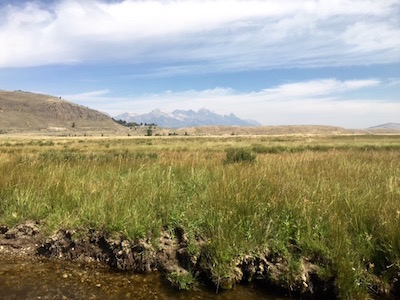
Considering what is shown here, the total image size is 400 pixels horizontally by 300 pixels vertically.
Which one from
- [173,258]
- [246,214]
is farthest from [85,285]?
[246,214]

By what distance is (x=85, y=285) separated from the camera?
172 inches

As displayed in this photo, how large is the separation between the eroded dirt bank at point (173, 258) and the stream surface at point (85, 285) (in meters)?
0.15

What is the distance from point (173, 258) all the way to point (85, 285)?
1.26m

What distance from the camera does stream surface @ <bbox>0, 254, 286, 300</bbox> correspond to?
13.6 feet

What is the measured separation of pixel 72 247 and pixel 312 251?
3733 mm

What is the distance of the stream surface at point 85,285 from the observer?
13.6 feet

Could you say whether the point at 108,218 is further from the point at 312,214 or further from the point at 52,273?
the point at 312,214

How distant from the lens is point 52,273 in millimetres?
4641

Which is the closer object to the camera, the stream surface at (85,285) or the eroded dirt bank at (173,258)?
the stream surface at (85,285)

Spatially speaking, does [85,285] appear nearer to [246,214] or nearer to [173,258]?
[173,258]

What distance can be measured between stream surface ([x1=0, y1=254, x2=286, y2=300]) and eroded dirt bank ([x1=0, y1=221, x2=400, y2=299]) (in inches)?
5.8

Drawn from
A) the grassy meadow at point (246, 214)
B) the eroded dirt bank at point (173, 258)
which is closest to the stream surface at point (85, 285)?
the eroded dirt bank at point (173, 258)

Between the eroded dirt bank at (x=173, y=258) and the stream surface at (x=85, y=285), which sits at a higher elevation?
the eroded dirt bank at (x=173, y=258)

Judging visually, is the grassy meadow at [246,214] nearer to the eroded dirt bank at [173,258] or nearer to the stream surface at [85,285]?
the eroded dirt bank at [173,258]
